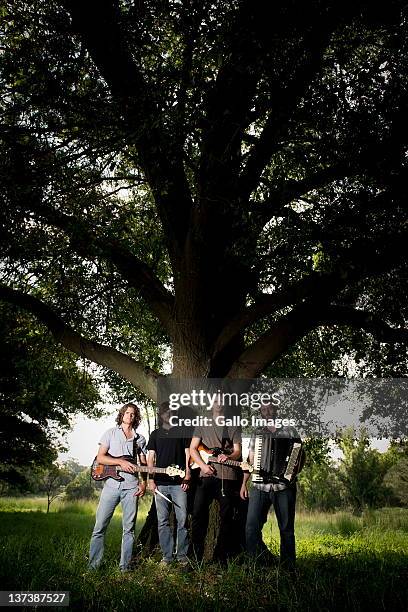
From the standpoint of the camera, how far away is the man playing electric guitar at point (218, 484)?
8.09 meters

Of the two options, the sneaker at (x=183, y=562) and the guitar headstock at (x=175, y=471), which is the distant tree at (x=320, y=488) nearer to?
the sneaker at (x=183, y=562)

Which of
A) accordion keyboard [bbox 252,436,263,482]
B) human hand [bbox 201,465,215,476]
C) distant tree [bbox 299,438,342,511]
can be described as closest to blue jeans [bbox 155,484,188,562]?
human hand [bbox 201,465,215,476]

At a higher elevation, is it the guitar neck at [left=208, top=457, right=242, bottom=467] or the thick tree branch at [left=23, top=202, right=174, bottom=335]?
the thick tree branch at [left=23, top=202, right=174, bottom=335]

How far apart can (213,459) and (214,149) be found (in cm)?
438

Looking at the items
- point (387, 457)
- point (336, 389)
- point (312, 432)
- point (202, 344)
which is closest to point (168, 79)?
point (202, 344)

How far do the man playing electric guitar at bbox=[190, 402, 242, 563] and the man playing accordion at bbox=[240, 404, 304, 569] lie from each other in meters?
0.34

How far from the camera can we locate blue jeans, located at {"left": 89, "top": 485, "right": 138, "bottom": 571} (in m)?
7.61

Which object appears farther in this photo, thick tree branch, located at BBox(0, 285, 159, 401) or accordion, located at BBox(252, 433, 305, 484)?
thick tree branch, located at BBox(0, 285, 159, 401)

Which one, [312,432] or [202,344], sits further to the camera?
[312,432]

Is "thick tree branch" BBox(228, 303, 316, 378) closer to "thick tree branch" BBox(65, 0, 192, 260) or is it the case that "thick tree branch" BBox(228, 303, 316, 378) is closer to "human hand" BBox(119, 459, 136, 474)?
"human hand" BBox(119, 459, 136, 474)

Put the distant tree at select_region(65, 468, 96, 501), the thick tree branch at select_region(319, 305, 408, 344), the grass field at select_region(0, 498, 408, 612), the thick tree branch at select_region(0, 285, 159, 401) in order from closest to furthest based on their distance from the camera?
the grass field at select_region(0, 498, 408, 612) → the thick tree branch at select_region(0, 285, 159, 401) → the thick tree branch at select_region(319, 305, 408, 344) → the distant tree at select_region(65, 468, 96, 501)

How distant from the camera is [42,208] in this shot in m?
8.48

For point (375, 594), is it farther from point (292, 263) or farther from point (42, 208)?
point (42, 208)

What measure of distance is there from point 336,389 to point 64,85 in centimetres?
1003
